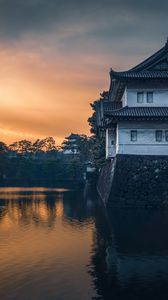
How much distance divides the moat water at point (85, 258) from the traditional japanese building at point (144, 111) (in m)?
9.88

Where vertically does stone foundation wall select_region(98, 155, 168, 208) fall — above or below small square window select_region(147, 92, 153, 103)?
below

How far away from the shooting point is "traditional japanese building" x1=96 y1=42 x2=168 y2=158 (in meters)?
36.7

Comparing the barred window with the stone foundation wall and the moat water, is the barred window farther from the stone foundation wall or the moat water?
the moat water

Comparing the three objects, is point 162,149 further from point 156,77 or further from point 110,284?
point 110,284

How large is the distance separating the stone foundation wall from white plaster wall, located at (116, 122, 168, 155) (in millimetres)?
627

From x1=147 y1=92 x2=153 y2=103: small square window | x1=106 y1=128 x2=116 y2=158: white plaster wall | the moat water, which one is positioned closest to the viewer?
the moat water

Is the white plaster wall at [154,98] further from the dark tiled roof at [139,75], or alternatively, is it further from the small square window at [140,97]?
the dark tiled roof at [139,75]

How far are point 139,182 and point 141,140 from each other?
14.0ft

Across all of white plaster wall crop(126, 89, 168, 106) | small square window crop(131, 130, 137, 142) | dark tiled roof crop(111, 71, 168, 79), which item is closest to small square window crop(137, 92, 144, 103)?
white plaster wall crop(126, 89, 168, 106)

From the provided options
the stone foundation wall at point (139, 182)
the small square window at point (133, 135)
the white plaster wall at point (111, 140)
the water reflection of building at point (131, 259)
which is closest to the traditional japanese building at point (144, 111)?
the small square window at point (133, 135)

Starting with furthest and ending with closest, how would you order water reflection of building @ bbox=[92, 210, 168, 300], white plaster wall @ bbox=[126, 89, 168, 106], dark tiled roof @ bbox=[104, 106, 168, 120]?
white plaster wall @ bbox=[126, 89, 168, 106], dark tiled roof @ bbox=[104, 106, 168, 120], water reflection of building @ bbox=[92, 210, 168, 300]

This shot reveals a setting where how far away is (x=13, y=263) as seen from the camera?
1570 cm

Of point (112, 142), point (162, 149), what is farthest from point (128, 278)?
point (112, 142)

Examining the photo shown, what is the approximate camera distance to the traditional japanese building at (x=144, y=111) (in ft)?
120
